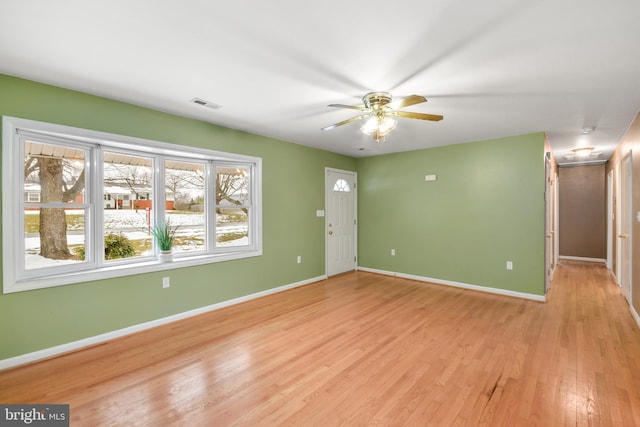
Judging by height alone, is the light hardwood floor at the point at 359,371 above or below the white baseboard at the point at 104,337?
below

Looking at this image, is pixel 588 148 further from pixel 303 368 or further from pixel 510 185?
pixel 303 368

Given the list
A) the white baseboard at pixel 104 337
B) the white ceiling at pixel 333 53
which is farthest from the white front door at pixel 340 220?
the white ceiling at pixel 333 53

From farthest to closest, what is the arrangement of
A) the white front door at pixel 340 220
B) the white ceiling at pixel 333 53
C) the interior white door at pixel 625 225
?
the white front door at pixel 340 220 < the interior white door at pixel 625 225 < the white ceiling at pixel 333 53

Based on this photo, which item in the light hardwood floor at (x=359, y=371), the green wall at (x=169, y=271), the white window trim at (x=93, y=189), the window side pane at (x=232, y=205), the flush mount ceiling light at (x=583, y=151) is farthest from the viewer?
the flush mount ceiling light at (x=583, y=151)

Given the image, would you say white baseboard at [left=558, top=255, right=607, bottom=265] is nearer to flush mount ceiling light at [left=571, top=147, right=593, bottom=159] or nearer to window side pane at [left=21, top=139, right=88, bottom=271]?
flush mount ceiling light at [left=571, top=147, right=593, bottom=159]

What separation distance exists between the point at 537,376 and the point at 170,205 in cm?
411

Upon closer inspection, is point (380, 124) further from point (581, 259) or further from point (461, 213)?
point (581, 259)

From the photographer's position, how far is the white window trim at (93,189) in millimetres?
2414

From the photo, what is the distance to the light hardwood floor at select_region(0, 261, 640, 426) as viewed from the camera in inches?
74.9

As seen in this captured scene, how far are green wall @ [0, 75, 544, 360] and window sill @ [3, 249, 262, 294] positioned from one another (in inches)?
2.4

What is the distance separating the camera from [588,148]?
16.6ft

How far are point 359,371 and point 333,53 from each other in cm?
→ 249

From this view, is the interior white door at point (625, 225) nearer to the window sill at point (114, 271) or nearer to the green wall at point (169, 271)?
the green wall at point (169, 271)

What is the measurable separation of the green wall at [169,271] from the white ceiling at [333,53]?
0.22 m
